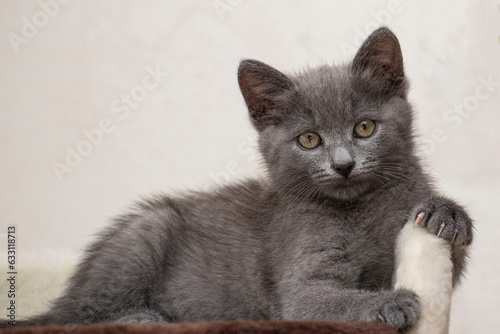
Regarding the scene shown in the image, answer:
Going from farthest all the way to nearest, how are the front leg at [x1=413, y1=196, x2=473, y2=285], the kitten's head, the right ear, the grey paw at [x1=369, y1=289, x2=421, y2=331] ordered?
the right ear < the kitten's head < the front leg at [x1=413, y1=196, x2=473, y2=285] < the grey paw at [x1=369, y1=289, x2=421, y2=331]

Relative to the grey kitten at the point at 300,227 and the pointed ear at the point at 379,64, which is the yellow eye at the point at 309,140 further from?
the pointed ear at the point at 379,64

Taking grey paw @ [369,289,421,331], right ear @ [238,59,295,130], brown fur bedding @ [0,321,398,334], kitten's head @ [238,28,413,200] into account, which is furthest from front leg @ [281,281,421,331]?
→ right ear @ [238,59,295,130]

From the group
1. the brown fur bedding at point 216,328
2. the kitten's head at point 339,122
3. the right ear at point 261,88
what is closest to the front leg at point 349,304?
the brown fur bedding at point 216,328

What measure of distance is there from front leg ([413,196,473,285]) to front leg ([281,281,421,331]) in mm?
191

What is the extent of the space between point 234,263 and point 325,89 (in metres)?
0.58

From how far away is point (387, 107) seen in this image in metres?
1.80

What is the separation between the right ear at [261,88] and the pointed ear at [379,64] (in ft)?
0.66

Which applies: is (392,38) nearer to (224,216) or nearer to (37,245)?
(224,216)

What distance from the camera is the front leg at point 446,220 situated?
1.62m

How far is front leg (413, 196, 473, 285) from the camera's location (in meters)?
1.62

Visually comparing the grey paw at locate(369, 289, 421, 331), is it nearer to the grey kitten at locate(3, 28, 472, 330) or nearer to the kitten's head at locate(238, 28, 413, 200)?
the grey kitten at locate(3, 28, 472, 330)

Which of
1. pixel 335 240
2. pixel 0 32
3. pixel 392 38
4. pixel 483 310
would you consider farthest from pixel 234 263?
pixel 0 32

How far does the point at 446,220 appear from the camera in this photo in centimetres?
163

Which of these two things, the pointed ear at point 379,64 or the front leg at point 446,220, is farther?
the pointed ear at point 379,64
